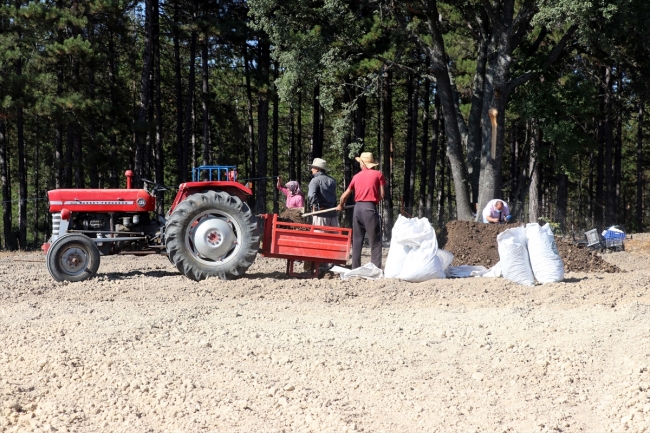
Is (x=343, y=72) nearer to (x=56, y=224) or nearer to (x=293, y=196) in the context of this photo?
(x=293, y=196)

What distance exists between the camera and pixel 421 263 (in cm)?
947

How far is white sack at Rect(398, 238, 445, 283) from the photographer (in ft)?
31.0

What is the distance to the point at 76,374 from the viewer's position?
513 centimetres

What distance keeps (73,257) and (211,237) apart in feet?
6.15

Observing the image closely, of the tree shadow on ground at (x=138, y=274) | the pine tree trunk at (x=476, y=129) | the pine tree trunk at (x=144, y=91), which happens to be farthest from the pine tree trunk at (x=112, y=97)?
the tree shadow on ground at (x=138, y=274)

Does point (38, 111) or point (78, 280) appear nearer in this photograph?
point (78, 280)

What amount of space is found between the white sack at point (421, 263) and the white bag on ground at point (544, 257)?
47.1 inches

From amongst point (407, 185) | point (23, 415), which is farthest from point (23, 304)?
point (407, 185)

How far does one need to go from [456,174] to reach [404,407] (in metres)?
14.0

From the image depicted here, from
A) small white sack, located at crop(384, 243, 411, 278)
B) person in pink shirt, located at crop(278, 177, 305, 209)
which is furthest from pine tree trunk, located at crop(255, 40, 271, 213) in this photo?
small white sack, located at crop(384, 243, 411, 278)

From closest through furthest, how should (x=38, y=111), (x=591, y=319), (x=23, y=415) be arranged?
1. (x=23, y=415)
2. (x=591, y=319)
3. (x=38, y=111)

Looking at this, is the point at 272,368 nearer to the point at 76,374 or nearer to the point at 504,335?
the point at 76,374

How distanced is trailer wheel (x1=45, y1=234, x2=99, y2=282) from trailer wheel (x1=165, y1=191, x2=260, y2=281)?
1040mm

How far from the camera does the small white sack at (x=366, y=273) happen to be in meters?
9.77
